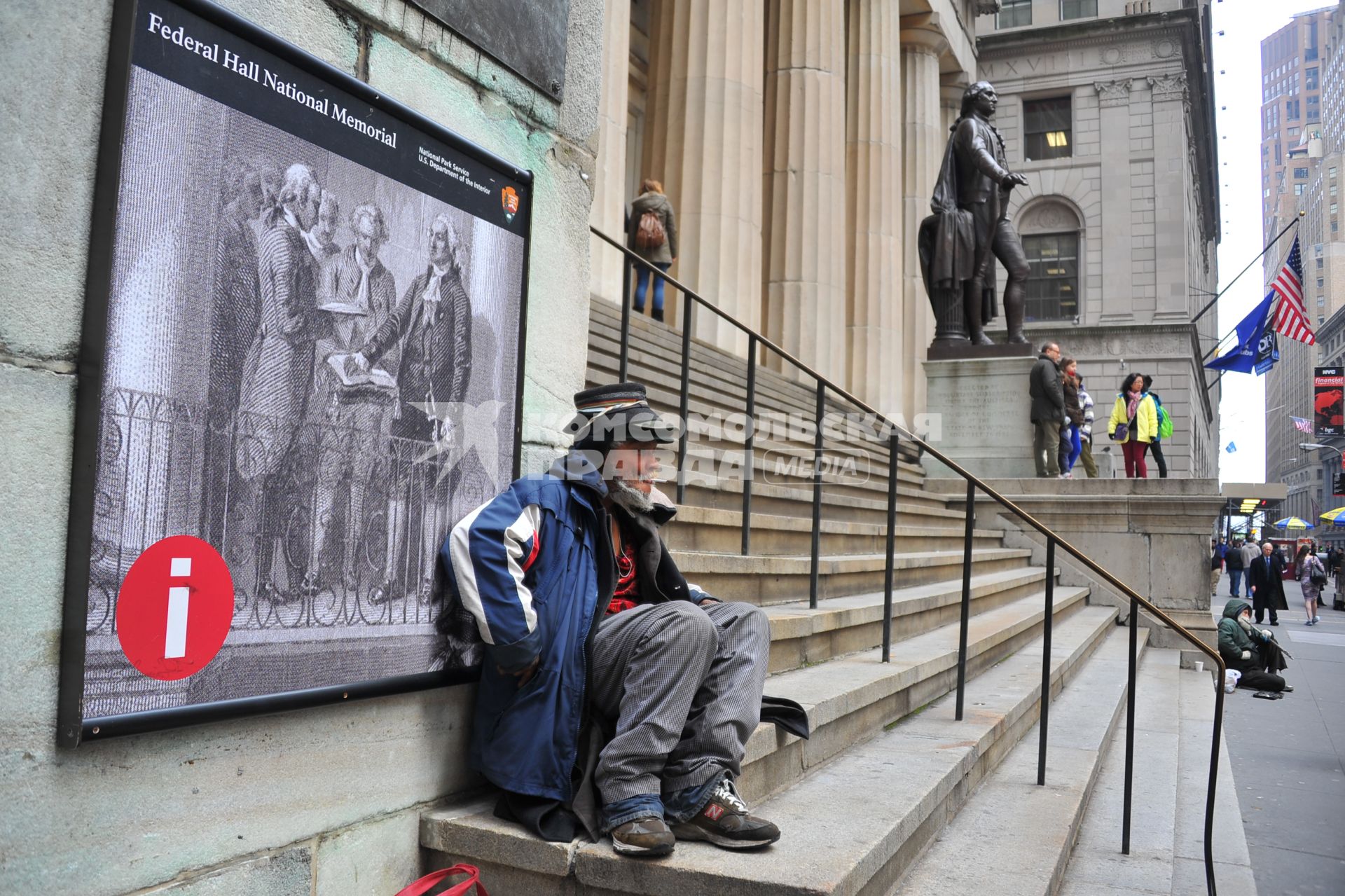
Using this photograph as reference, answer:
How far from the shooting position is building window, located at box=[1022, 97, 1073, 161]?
3167cm

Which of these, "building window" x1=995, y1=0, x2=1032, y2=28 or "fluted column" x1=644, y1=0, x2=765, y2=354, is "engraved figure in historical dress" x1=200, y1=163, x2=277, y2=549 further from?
"building window" x1=995, y1=0, x2=1032, y2=28

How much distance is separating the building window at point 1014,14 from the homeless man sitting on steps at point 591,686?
33.9 meters

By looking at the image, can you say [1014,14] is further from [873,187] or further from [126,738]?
[126,738]

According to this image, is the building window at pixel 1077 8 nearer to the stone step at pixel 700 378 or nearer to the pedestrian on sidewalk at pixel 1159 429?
the pedestrian on sidewalk at pixel 1159 429

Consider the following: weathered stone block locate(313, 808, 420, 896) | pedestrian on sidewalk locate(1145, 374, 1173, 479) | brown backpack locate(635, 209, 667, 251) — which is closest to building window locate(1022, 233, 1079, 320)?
pedestrian on sidewalk locate(1145, 374, 1173, 479)

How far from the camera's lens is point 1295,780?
7039mm

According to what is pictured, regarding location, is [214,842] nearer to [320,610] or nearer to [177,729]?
[177,729]

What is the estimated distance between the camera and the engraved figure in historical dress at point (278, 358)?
2539 millimetres

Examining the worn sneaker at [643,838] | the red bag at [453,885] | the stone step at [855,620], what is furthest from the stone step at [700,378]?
the red bag at [453,885]

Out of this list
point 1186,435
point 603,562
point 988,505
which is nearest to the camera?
point 603,562

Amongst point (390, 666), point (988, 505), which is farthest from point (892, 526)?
point (988, 505)

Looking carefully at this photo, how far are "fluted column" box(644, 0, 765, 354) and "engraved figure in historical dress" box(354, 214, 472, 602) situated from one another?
32.4 ft

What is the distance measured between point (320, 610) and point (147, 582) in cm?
54

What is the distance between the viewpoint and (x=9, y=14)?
6.87ft
